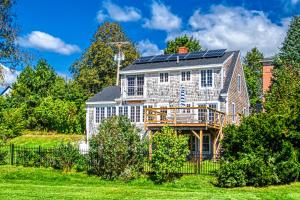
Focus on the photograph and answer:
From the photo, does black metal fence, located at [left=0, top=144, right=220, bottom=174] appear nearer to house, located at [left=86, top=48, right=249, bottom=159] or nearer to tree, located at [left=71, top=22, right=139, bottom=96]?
house, located at [left=86, top=48, right=249, bottom=159]

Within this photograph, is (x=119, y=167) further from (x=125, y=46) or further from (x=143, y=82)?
(x=125, y=46)

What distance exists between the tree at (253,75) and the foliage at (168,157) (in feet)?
86.4

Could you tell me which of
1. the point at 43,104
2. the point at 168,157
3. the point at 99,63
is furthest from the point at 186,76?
the point at 99,63

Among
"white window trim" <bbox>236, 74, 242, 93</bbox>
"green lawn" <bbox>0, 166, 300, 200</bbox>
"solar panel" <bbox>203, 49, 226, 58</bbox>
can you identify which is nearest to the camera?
"green lawn" <bbox>0, 166, 300, 200</bbox>

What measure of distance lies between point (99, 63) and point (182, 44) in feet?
38.5

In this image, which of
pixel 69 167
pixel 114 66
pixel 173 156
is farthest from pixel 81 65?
pixel 173 156

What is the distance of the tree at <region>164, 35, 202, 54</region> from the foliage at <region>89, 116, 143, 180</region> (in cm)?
3602

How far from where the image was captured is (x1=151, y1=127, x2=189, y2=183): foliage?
71.4 ft

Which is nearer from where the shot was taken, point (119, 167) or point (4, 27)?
point (4, 27)

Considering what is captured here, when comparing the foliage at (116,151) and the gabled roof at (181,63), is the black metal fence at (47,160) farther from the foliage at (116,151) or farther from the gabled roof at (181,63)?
the gabled roof at (181,63)

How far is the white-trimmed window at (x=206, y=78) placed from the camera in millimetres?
33719

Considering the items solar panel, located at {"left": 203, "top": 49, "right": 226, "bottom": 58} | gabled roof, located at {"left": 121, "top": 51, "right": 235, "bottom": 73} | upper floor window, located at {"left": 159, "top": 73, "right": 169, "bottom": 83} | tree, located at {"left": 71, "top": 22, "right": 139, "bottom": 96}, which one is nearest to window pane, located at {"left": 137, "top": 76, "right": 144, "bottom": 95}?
gabled roof, located at {"left": 121, "top": 51, "right": 235, "bottom": 73}

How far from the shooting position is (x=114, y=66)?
2411 inches

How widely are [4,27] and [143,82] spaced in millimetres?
16967
